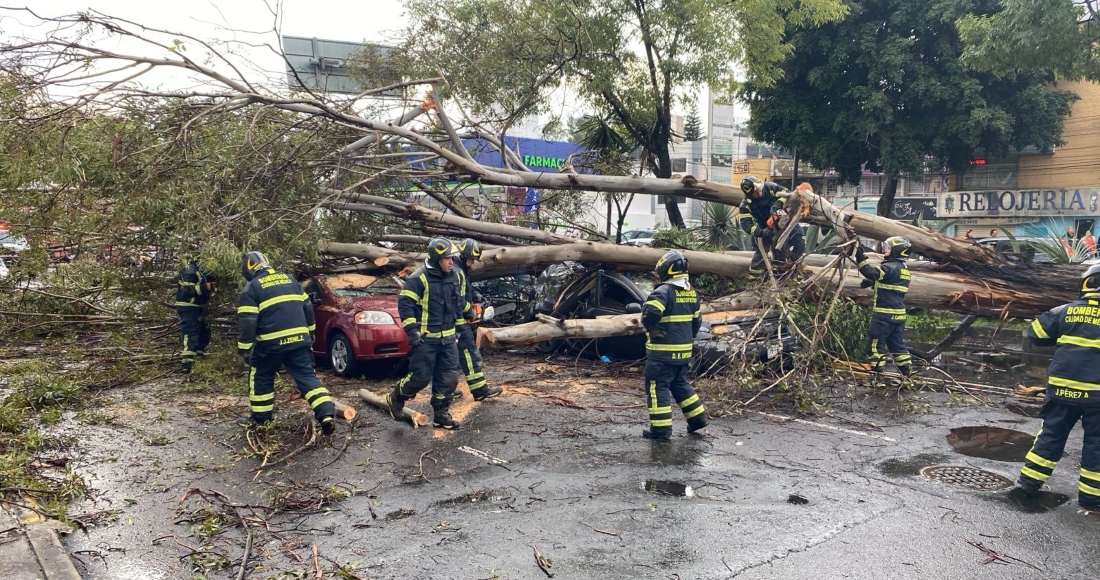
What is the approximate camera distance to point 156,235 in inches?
332

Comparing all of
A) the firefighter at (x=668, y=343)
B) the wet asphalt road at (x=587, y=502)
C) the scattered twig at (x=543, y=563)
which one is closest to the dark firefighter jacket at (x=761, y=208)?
the wet asphalt road at (x=587, y=502)

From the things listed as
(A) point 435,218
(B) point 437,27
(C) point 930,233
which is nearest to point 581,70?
(B) point 437,27

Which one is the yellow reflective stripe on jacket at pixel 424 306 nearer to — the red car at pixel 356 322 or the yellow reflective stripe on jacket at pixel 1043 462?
the red car at pixel 356 322

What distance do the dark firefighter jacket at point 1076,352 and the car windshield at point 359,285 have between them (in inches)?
271

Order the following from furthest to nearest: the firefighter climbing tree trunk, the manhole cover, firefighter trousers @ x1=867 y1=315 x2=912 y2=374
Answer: the firefighter climbing tree trunk < firefighter trousers @ x1=867 y1=315 x2=912 y2=374 < the manhole cover

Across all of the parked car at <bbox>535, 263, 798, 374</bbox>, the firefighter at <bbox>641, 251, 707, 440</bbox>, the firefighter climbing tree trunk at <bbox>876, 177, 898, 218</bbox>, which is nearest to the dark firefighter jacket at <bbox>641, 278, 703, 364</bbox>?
the firefighter at <bbox>641, 251, 707, 440</bbox>

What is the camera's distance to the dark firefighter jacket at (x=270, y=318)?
6.39 m

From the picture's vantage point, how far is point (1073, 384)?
506 cm

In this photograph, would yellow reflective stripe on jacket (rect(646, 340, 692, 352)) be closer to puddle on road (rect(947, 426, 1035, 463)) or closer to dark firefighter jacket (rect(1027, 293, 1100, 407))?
puddle on road (rect(947, 426, 1035, 463))

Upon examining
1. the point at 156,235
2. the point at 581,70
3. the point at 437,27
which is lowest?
the point at 156,235

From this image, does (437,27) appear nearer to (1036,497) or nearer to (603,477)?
(603,477)

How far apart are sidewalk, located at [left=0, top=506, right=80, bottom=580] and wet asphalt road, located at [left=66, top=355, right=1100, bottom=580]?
0.19 m

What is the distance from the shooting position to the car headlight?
28.1 ft

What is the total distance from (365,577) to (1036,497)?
176 inches
